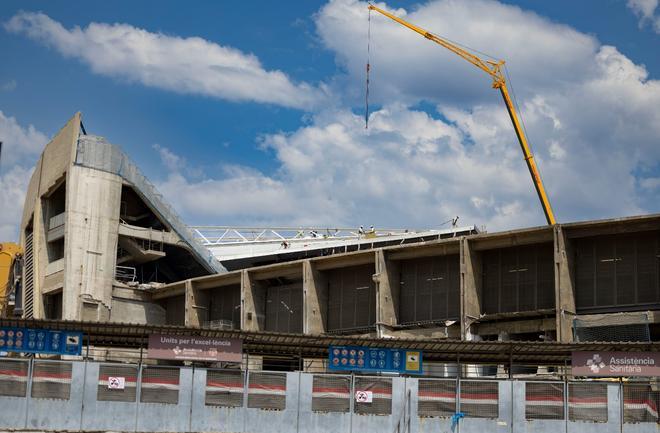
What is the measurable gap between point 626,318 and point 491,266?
1163 cm

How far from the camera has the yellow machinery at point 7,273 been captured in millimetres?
85625

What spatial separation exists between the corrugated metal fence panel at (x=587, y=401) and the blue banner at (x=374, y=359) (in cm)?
579

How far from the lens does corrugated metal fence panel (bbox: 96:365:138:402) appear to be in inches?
1340

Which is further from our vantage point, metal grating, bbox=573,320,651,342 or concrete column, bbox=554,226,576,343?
concrete column, bbox=554,226,576,343

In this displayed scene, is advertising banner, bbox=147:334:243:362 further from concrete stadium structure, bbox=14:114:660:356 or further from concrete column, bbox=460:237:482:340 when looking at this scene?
concrete column, bbox=460:237:482:340

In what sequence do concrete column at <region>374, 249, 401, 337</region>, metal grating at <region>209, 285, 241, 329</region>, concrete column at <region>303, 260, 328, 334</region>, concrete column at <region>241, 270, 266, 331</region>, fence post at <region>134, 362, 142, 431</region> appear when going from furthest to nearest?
metal grating at <region>209, 285, 241, 329</region>, concrete column at <region>241, 270, 266, 331</region>, concrete column at <region>303, 260, 328, 334</region>, concrete column at <region>374, 249, 401, 337</region>, fence post at <region>134, 362, 142, 431</region>

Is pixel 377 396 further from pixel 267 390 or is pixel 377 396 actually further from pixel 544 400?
pixel 544 400

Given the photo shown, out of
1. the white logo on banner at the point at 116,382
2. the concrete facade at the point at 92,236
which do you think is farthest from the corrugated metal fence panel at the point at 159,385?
the concrete facade at the point at 92,236

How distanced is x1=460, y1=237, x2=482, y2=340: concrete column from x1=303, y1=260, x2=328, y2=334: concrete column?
14.8 meters

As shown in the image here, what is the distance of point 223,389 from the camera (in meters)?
34.7

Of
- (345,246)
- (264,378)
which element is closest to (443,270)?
(345,246)

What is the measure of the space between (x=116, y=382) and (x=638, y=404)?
18.7 m

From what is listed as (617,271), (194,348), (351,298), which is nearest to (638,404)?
(194,348)

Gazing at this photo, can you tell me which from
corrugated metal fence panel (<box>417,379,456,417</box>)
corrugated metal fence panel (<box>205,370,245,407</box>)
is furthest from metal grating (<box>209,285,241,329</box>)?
corrugated metal fence panel (<box>417,379,456,417</box>)
